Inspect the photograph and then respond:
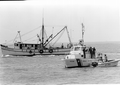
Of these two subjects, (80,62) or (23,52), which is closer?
(80,62)

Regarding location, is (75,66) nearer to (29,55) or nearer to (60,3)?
(60,3)

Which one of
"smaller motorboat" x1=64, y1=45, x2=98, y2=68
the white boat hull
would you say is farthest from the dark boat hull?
the white boat hull

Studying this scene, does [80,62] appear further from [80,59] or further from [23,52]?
[23,52]

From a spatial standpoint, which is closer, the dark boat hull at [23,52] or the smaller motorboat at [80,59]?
the smaller motorboat at [80,59]

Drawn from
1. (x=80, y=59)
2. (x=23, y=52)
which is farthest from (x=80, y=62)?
(x=23, y=52)

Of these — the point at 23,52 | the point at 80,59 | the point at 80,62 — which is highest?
the point at 23,52

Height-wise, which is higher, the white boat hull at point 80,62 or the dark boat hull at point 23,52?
the dark boat hull at point 23,52

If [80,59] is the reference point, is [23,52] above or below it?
above

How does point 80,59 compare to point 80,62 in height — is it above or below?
above

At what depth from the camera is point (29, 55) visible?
994 inches

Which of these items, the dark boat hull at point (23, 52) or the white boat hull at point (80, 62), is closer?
the white boat hull at point (80, 62)

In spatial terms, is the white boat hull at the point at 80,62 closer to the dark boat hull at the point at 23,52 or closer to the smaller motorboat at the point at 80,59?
the smaller motorboat at the point at 80,59

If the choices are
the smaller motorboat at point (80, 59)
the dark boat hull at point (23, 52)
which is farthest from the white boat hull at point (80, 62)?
the dark boat hull at point (23, 52)

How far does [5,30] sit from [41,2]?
2.03m
